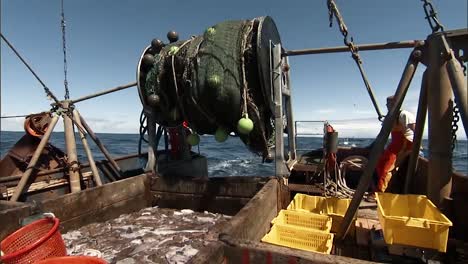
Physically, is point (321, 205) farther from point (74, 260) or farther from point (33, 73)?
point (33, 73)

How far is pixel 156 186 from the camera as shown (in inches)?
331

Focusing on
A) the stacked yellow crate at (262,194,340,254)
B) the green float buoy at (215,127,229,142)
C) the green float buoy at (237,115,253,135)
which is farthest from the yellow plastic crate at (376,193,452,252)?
the green float buoy at (215,127,229,142)

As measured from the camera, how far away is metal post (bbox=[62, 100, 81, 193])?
8.81 metres

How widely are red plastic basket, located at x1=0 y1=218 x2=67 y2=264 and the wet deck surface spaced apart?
127cm

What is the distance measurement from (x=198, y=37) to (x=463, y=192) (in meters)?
6.88

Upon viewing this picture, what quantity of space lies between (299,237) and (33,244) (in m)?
3.99

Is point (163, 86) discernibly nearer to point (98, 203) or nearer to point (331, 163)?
point (98, 203)

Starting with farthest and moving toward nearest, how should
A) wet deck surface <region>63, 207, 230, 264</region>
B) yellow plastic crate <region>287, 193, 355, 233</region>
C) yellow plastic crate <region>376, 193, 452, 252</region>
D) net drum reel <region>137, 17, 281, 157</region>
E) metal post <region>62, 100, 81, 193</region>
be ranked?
metal post <region>62, 100, 81, 193</region> < net drum reel <region>137, 17, 281, 157</region> < yellow plastic crate <region>287, 193, 355, 233</region> < wet deck surface <region>63, 207, 230, 264</region> < yellow plastic crate <region>376, 193, 452, 252</region>

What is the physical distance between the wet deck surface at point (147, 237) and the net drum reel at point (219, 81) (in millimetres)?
2443

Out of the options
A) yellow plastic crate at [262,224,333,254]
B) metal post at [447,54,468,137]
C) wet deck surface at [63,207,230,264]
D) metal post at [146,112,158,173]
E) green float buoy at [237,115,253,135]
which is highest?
metal post at [447,54,468,137]

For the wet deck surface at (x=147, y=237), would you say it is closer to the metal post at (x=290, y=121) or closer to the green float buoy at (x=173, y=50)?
the metal post at (x=290, y=121)

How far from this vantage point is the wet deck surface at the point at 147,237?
5453 millimetres

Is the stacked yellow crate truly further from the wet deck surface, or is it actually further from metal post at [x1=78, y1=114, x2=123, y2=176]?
metal post at [x1=78, y1=114, x2=123, y2=176]

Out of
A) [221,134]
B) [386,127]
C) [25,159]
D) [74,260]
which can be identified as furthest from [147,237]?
[25,159]
